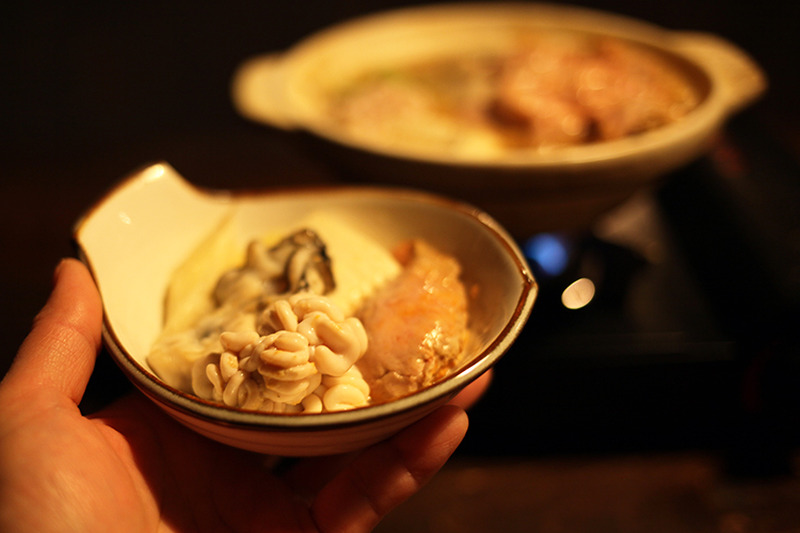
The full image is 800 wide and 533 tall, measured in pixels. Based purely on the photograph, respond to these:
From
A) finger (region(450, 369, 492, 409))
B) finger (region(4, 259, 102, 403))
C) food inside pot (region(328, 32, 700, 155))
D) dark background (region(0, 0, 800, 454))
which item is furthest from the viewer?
dark background (region(0, 0, 800, 454))

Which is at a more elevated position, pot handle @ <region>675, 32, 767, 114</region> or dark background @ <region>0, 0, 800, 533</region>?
pot handle @ <region>675, 32, 767, 114</region>

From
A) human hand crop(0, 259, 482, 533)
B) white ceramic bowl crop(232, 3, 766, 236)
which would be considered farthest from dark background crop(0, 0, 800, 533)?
human hand crop(0, 259, 482, 533)

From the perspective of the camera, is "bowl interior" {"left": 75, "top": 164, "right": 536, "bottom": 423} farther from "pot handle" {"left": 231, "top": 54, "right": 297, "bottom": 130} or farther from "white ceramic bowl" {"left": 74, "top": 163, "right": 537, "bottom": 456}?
"pot handle" {"left": 231, "top": 54, "right": 297, "bottom": 130}

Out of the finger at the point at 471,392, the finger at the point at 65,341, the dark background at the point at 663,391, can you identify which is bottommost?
the dark background at the point at 663,391

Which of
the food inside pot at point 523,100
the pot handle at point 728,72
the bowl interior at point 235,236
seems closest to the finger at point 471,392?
the bowl interior at point 235,236

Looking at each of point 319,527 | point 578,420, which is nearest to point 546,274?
point 578,420

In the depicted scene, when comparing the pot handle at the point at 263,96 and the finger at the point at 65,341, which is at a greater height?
the pot handle at the point at 263,96

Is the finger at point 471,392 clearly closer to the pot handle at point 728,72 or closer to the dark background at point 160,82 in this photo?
the pot handle at point 728,72

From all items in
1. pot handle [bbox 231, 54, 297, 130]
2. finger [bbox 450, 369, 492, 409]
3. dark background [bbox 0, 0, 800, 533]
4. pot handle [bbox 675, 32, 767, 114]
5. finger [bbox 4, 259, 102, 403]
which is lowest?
dark background [bbox 0, 0, 800, 533]
